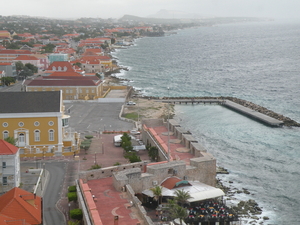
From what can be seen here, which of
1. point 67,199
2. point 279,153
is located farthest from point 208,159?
point 279,153

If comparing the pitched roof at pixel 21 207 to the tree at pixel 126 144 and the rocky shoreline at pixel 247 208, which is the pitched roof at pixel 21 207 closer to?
the rocky shoreline at pixel 247 208

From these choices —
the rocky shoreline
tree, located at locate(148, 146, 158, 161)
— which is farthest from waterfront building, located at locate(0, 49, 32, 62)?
the rocky shoreline

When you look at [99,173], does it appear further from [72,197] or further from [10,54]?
[10,54]

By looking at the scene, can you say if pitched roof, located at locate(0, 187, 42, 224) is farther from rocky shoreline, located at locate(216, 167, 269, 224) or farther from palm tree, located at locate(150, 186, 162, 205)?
rocky shoreline, located at locate(216, 167, 269, 224)

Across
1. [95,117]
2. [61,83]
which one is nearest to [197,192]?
[95,117]

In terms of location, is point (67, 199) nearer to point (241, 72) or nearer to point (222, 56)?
point (241, 72)

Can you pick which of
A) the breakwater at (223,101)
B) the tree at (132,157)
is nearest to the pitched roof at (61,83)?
the breakwater at (223,101)
